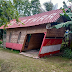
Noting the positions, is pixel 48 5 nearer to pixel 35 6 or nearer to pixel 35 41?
pixel 35 6

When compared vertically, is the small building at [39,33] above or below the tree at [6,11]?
below

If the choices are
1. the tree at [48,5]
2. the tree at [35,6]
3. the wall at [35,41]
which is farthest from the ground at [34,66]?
the tree at [35,6]

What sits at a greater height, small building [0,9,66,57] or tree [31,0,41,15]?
tree [31,0,41,15]

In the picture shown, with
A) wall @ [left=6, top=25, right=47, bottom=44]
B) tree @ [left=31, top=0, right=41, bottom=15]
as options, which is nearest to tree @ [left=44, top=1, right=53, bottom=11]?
tree @ [left=31, top=0, right=41, bottom=15]

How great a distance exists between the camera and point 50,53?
828 centimetres

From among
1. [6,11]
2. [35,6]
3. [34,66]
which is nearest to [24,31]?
[6,11]

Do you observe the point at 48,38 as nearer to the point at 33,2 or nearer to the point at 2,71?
the point at 2,71

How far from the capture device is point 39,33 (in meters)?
9.83

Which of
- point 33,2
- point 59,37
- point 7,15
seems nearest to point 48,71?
point 7,15

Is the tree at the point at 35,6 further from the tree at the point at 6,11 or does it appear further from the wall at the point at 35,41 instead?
the tree at the point at 6,11

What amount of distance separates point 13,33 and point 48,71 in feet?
Answer: 23.9

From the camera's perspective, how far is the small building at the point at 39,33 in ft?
24.0

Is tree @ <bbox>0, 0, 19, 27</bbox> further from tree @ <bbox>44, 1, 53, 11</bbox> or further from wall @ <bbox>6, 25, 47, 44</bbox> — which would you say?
tree @ <bbox>44, 1, 53, 11</bbox>

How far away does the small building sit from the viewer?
7309 mm
